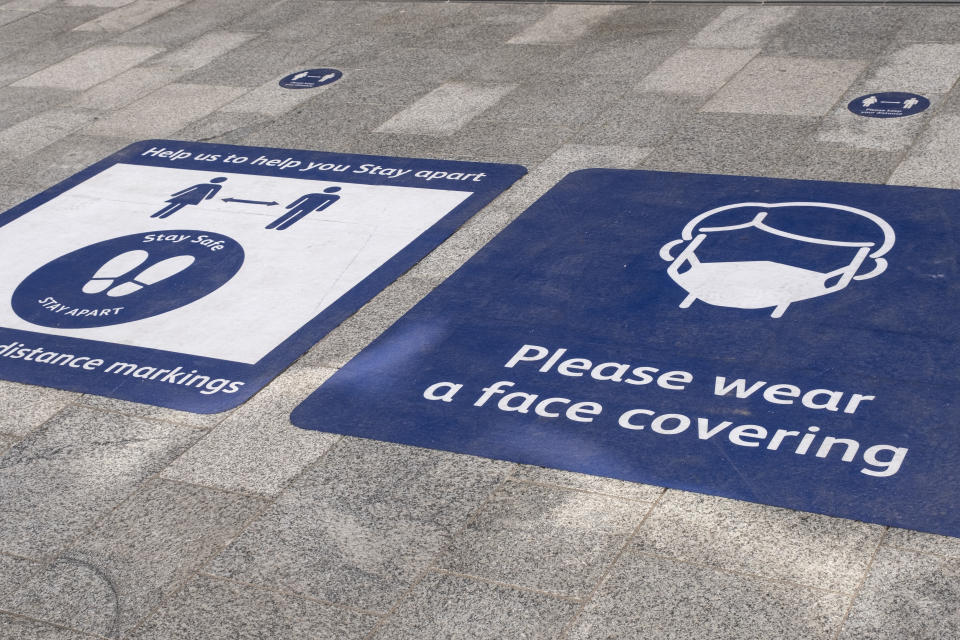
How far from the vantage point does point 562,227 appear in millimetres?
8406

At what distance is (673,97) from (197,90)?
5.46m

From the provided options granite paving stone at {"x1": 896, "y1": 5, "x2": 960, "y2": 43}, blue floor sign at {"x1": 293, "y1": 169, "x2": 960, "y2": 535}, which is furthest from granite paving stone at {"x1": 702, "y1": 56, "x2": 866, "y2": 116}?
blue floor sign at {"x1": 293, "y1": 169, "x2": 960, "y2": 535}

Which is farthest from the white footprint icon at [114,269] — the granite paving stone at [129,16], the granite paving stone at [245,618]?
the granite paving stone at [129,16]

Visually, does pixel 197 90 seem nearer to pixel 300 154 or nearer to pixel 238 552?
pixel 300 154

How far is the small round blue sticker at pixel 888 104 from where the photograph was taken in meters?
9.77

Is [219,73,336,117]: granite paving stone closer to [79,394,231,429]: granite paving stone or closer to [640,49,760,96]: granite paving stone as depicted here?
[640,49,760,96]: granite paving stone

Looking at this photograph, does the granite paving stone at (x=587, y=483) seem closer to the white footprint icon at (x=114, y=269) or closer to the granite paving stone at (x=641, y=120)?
the white footprint icon at (x=114, y=269)

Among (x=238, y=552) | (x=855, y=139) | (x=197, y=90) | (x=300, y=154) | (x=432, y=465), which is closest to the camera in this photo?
(x=238, y=552)

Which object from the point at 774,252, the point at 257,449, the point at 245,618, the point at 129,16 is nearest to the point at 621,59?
the point at 774,252

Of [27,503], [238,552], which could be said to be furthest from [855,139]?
[27,503]

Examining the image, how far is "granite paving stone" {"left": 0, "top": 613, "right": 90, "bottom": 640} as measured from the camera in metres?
5.21

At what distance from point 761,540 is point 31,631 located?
3500 millimetres

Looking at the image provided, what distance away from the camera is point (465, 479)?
5883mm

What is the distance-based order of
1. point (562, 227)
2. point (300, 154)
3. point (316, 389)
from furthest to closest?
point (300, 154) → point (562, 227) → point (316, 389)
